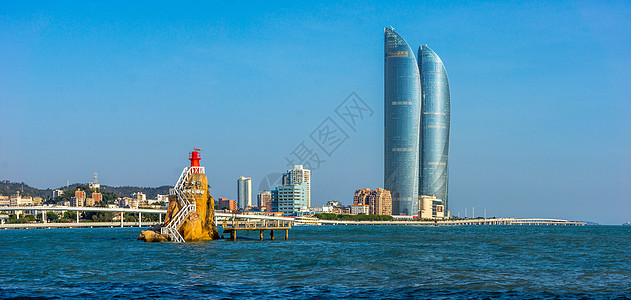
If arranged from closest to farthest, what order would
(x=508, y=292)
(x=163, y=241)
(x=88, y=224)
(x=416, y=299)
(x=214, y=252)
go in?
(x=416, y=299) < (x=508, y=292) < (x=214, y=252) < (x=163, y=241) < (x=88, y=224)

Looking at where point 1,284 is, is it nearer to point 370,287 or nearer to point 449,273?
point 370,287

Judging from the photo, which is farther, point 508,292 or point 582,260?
point 582,260

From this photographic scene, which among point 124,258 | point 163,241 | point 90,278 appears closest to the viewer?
point 90,278

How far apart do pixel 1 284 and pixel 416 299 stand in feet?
70.7

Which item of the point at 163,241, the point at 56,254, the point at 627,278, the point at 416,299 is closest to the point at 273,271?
the point at 416,299

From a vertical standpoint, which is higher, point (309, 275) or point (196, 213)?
point (196, 213)

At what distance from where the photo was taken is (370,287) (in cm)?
3247

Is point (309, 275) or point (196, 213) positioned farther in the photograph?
point (196, 213)

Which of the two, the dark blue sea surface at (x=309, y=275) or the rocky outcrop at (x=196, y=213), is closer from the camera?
the dark blue sea surface at (x=309, y=275)

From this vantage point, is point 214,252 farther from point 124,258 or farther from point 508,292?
point 508,292

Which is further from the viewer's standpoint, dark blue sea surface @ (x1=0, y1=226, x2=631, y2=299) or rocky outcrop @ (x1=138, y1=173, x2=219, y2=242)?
rocky outcrop @ (x1=138, y1=173, x2=219, y2=242)

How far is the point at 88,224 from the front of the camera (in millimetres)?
176375

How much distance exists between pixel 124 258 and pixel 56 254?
935 cm

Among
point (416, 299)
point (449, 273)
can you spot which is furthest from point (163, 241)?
point (416, 299)
